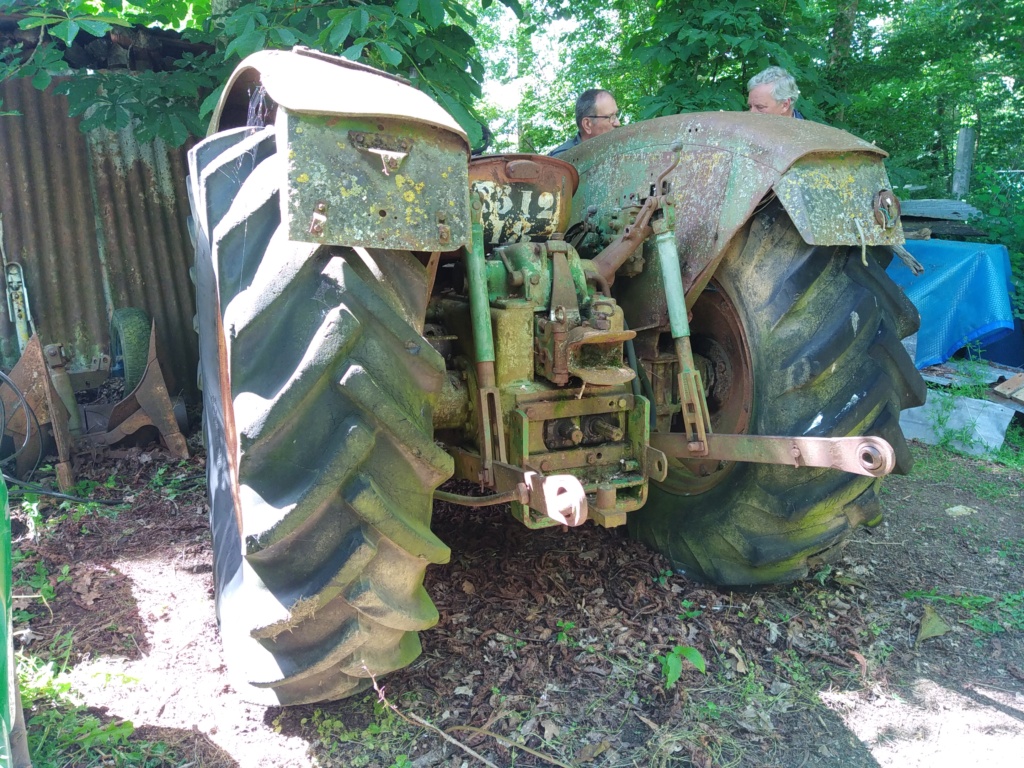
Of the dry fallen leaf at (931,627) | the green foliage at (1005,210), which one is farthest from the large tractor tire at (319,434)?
the green foliage at (1005,210)

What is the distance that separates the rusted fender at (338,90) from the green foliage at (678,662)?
166 cm

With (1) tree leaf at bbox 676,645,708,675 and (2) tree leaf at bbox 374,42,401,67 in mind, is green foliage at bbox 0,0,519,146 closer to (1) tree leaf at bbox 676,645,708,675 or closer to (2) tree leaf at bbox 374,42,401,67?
(2) tree leaf at bbox 374,42,401,67

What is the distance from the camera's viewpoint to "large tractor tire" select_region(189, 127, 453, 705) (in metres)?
1.68

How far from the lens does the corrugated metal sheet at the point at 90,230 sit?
15.8 ft

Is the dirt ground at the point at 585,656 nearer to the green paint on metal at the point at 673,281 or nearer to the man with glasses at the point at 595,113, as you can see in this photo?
the green paint on metal at the point at 673,281

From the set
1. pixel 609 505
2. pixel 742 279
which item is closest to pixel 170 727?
pixel 609 505

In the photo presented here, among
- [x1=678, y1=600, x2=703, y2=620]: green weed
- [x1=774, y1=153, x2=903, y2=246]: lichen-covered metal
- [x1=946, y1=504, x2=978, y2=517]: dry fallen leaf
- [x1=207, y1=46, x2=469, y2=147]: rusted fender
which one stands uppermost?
[x1=207, y1=46, x2=469, y2=147]: rusted fender

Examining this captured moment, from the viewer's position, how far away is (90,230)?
197 inches

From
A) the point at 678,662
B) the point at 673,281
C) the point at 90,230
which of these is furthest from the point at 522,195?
the point at 90,230

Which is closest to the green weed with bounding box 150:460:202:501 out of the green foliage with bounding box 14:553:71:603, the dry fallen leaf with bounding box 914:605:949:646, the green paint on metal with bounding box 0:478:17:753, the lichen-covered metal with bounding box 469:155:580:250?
the green foliage with bounding box 14:553:71:603

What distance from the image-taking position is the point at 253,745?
2037 millimetres

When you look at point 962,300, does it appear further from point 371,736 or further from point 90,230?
point 90,230

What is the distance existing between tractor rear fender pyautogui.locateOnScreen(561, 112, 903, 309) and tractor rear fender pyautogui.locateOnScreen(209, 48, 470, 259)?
0.97 meters

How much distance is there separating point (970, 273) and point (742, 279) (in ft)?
15.4
